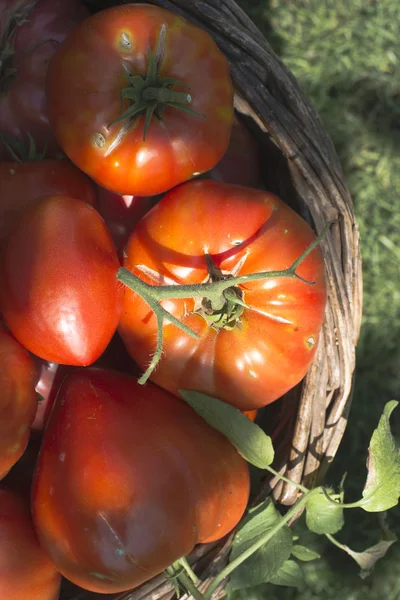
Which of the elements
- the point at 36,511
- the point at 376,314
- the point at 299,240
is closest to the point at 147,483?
the point at 36,511

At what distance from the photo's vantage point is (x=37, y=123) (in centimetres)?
114

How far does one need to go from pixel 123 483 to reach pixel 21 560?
23cm

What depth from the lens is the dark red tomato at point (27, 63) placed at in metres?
1.13

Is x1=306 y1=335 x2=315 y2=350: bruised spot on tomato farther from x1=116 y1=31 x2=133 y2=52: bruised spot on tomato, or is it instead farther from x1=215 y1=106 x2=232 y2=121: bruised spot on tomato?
x1=116 y1=31 x2=133 y2=52: bruised spot on tomato

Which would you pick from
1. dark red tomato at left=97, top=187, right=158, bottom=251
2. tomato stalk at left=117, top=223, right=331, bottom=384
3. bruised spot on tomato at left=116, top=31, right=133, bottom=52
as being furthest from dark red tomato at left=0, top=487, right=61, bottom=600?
bruised spot on tomato at left=116, top=31, right=133, bottom=52

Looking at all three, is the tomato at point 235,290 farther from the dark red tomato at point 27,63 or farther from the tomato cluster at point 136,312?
the dark red tomato at point 27,63

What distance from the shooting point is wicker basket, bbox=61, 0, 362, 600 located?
1.11 m

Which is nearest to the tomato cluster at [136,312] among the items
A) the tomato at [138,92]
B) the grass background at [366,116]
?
the tomato at [138,92]

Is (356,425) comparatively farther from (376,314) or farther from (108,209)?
(108,209)

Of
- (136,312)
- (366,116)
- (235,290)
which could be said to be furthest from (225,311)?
(366,116)

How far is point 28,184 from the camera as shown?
1.05m

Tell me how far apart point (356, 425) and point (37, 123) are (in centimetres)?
105

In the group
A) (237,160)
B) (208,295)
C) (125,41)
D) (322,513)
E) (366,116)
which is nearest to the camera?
(208,295)

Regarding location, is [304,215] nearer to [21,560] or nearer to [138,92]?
[138,92]
